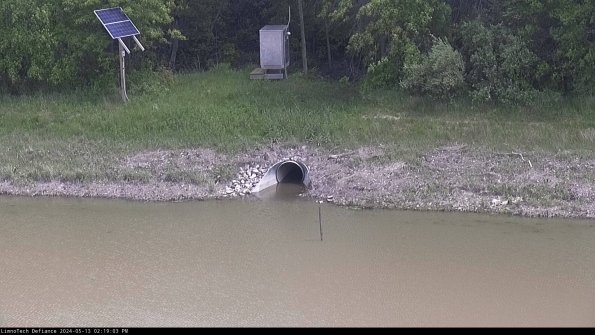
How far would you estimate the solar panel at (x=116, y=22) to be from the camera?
17.0m

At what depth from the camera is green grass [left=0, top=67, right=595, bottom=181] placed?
15.1m

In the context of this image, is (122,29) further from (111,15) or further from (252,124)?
(252,124)

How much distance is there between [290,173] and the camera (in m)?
15.1

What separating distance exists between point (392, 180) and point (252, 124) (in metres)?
→ 3.74

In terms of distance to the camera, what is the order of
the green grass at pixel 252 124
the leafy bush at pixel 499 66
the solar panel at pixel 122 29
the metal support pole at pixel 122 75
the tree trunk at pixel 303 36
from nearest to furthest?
the green grass at pixel 252 124
the leafy bush at pixel 499 66
the solar panel at pixel 122 29
the metal support pole at pixel 122 75
the tree trunk at pixel 303 36

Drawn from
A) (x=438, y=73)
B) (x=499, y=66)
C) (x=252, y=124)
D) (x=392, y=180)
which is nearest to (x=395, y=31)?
(x=438, y=73)

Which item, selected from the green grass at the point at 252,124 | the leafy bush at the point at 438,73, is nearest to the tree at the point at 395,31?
the leafy bush at the point at 438,73

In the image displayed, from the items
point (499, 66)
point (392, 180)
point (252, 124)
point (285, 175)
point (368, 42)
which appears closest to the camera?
point (392, 180)

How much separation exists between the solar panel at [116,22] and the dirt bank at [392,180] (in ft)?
10.7

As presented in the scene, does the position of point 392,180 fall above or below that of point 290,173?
above

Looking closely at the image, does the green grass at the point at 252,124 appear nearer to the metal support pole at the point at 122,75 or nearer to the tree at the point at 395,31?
the metal support pole at the point at 122,75

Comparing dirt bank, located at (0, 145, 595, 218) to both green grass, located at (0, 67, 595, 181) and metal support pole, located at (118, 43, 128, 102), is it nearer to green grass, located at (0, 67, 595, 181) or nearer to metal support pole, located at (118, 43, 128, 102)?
green grass, located at (0, 67, 595, 181)

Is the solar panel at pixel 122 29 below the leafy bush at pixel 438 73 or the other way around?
the other way around

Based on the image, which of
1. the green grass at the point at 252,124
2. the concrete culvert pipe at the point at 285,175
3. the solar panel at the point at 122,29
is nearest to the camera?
the concrete culvert pipe at the point at 285,175
